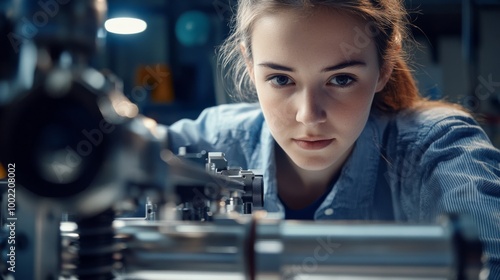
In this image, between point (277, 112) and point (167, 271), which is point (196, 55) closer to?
point (277, 112)

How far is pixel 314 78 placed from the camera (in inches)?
29.4

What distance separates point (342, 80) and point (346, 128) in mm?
81

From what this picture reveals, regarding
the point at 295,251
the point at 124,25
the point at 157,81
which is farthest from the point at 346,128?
the point at 157,81

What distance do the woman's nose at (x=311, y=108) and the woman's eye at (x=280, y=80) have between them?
0.04 m

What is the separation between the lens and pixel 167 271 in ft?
0.94

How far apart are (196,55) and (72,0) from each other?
206 centimetres

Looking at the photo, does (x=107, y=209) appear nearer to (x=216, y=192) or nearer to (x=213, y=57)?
(x=216, y=192)

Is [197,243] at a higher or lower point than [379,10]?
lower

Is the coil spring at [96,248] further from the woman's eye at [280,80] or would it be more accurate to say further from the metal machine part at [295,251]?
the woman's eye at [280,80]

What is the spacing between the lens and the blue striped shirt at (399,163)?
0.71m

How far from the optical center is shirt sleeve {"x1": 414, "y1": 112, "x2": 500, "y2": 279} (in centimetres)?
65

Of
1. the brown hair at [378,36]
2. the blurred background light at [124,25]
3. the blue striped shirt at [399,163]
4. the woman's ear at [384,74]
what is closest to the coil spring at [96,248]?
the blue striped shirt at [399,163]

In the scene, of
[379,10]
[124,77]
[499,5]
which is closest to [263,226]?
[379,10]

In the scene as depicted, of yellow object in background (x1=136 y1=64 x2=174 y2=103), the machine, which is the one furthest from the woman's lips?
yellow object in background (x1=136 y1=64 x2=174 y2=103)
